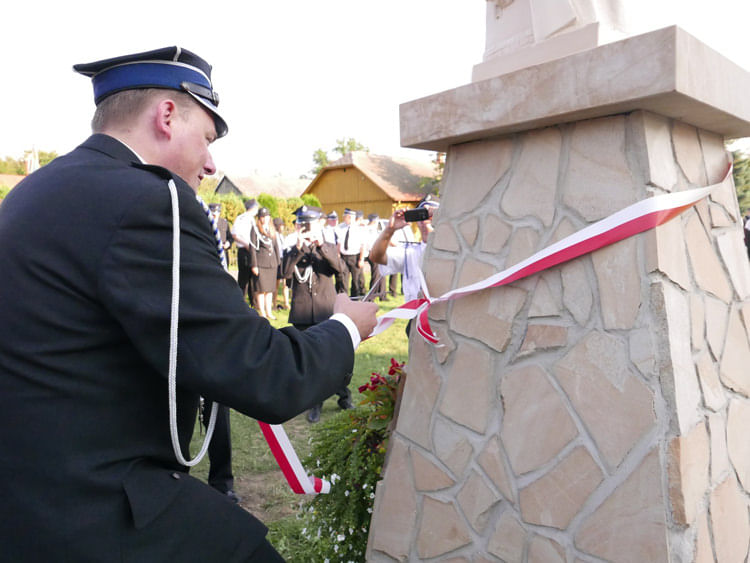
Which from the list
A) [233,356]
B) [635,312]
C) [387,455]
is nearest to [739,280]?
[635,312]

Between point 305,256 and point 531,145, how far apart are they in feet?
15.2

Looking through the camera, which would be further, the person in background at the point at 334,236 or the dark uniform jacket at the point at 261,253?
the dark uniform jacket at the point at 261,253

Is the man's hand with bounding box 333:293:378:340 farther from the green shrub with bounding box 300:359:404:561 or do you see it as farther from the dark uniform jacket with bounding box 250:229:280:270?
the dark uniform jacket with bounding box 250:229:280:270

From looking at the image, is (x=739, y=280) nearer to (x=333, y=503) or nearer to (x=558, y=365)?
(x=558, y=365)

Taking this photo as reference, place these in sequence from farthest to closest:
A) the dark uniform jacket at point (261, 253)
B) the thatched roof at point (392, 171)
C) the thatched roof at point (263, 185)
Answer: the thatched roof at point (263, 185) < the thatched roof at point (392, 171) < the dark uniform jacket at point (261, 253)

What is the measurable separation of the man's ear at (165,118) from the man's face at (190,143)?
0.04 ft

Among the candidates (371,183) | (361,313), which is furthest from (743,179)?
(371,183)

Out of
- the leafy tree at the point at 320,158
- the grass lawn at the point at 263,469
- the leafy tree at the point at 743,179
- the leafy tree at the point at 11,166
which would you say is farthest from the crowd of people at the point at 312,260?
the leafy tree at the point at 11,166

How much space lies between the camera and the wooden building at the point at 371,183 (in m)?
37.6

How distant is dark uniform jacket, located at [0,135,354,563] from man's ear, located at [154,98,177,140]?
26 cm

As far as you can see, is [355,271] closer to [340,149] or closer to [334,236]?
[334,236]

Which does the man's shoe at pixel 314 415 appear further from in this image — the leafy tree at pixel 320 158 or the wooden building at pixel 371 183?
the leafy tree at pixel 320 158

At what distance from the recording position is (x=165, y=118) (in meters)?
1.71

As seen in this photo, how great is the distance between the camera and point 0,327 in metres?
1.45
